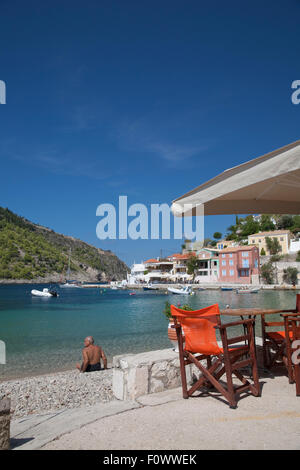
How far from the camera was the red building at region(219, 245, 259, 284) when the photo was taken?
67.5 meters

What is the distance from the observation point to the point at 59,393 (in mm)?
6402

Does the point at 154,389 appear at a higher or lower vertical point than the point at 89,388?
higher

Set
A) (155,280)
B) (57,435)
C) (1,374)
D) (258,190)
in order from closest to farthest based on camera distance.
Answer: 1. (57,435)
2. (258,190)
3. (1,374)
4. (155,280)

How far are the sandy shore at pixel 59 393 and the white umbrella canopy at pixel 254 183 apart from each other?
3762mm

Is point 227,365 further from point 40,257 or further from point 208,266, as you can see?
point 40,257

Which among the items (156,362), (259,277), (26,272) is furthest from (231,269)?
(26,272)

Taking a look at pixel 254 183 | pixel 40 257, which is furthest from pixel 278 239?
pixel 40 257

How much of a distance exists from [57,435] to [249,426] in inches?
60.2

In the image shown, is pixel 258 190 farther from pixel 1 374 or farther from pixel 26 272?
pixel 26 272

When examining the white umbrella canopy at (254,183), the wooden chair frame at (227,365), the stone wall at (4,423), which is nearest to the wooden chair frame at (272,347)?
the wooden chair frame at (227,365)

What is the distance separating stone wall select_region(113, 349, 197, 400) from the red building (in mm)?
66115

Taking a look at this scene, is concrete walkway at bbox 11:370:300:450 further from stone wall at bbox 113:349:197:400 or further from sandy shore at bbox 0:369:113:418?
sandy shore at bbox 0:369:113:418

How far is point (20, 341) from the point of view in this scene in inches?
639

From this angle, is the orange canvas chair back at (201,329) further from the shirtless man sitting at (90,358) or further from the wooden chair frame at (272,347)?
the shirtless man sitting at (90,358)
